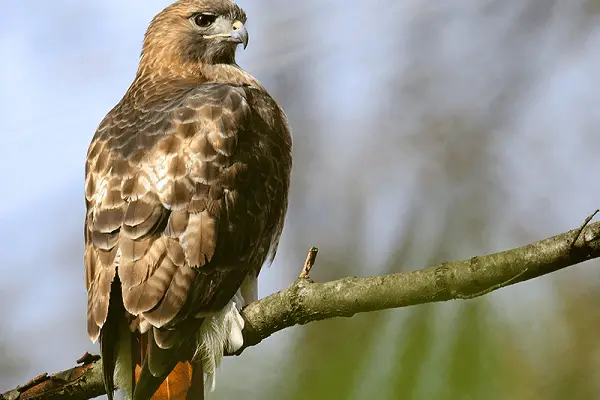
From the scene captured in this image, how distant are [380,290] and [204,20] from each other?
Result: 10.7 ft

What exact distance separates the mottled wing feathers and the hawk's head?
0.92m

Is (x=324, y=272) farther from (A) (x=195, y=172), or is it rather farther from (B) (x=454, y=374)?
(B) (x=454, y=374)

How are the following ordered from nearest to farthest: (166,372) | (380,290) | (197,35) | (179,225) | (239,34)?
1. (380,290)
2. (166,372)
3. (179,225)
4. (239,34)
5. (197,35)

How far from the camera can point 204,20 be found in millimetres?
5527

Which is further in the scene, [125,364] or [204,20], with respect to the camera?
[204,20]

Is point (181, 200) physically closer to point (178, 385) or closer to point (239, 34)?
point (178, 385)

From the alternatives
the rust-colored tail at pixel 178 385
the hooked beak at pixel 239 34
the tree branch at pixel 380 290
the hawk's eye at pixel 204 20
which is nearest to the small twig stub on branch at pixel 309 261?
the tree branch at pixel 380 290

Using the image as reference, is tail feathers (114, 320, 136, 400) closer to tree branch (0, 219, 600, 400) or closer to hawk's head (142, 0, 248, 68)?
tree branch (0, 219, 600, 400)

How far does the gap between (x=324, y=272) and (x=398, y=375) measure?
2.90 metres

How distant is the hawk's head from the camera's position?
5332 millimetres

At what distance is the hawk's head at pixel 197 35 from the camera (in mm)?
5332

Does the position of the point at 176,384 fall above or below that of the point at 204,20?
below

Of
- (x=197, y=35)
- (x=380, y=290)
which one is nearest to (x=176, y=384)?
(x=380, y=290)

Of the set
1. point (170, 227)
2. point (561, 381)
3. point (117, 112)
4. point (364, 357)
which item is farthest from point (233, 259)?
point (364, 357)
